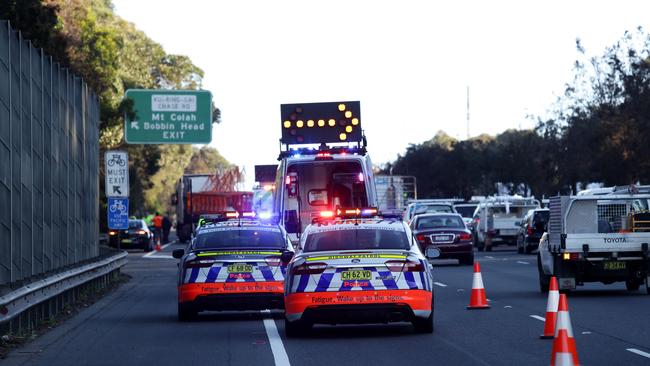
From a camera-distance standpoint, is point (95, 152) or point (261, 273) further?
point (95, 152)

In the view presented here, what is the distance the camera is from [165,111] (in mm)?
48438

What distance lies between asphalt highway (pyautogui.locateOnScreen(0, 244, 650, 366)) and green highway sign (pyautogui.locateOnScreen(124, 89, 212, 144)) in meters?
22.6

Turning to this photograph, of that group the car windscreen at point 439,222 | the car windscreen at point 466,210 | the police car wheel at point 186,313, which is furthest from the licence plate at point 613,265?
the car windscreen at point 466,210

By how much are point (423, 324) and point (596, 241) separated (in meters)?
8.01

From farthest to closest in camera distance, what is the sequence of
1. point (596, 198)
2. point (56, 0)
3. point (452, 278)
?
point (56, 0)
point (452, 278)
point (596, 198)

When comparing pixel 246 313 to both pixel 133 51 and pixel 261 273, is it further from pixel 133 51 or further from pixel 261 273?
pixel 133 51

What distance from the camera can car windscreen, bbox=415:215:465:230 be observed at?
1658 inches

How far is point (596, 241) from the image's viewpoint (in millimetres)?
24516

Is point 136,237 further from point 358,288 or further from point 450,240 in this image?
point 358,288

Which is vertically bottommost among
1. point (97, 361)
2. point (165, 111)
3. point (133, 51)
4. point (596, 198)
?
point (97, 361)

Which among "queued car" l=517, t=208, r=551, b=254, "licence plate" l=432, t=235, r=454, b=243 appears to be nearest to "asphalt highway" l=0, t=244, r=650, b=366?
"licence plate" l=432, t=235, r=454, b=243

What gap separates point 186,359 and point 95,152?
18.9 metres

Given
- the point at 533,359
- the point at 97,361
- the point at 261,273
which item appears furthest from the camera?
the point at 261,273

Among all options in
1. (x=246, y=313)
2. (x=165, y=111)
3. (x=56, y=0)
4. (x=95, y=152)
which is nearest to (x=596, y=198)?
(x=246, y=313)
